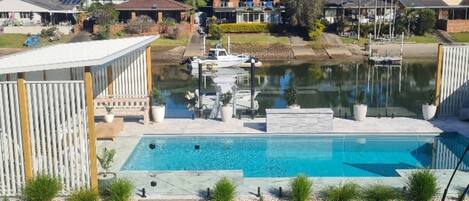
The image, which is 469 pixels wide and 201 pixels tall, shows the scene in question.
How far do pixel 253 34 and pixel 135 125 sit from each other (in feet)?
124

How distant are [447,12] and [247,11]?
68.4 ft

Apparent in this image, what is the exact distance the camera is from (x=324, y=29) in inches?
2213

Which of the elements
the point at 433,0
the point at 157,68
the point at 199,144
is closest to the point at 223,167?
the point at 199,144

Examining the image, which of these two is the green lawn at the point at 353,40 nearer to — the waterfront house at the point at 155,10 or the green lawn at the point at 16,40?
the waterfront house at the point at 155,10

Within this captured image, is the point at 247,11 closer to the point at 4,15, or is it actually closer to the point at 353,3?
the point at 353,3

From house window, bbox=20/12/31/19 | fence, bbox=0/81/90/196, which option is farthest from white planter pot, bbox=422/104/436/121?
house window, bbox=20/12/31/19

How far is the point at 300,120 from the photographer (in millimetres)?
17438

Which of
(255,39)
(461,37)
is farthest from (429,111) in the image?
(461,37)

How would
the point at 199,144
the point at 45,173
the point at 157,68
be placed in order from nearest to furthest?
the point at 45,173 < the point at 199,144 < the point at 157,68

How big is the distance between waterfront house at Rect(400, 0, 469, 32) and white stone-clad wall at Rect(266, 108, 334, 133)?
43.0 metres

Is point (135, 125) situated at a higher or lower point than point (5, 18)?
lower

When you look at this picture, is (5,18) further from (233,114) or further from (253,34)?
(233,114)

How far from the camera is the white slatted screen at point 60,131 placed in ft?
37.1

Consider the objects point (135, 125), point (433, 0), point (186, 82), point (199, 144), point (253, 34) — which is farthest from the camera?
point (433, 0)
